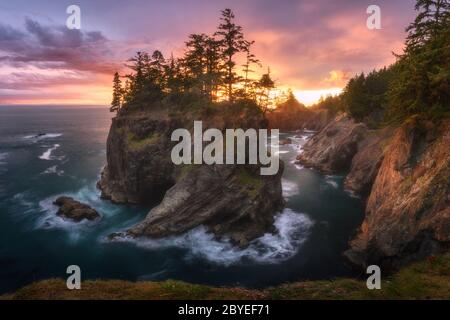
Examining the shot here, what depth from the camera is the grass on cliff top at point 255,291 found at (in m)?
13.2

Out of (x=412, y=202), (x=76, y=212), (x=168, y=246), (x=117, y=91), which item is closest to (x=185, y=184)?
(x=168, y=246)

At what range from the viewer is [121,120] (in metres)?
52.0

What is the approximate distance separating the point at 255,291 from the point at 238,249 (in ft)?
65.2

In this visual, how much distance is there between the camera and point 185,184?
38.3 m

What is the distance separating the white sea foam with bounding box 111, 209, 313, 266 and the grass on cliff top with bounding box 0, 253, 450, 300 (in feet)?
56.1

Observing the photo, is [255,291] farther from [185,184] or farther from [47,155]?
[47,155]

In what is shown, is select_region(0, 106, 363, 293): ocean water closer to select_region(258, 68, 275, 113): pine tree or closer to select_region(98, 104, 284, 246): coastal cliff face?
select_region(98, 104, 284, 246): coastal cliff face

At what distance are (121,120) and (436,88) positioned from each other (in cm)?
4554

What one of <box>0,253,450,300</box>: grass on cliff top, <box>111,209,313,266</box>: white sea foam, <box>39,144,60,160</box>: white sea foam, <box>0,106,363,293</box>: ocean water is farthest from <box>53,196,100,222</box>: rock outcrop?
<box>39,144,60,160</box>: white sea foam

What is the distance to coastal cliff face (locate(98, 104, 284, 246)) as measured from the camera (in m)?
36.9

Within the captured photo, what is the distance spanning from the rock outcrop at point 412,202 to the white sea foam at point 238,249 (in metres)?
6.64
